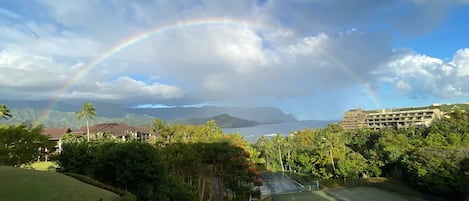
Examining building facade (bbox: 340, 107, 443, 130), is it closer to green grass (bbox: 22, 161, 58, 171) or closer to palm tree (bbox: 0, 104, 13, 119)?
green grass (bbox: 22, 161, 58, 171)

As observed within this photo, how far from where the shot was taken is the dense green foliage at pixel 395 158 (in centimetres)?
4006

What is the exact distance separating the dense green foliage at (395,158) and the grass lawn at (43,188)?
132ft

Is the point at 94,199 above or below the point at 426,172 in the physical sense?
above

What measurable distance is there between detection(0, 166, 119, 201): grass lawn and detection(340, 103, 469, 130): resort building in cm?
12448

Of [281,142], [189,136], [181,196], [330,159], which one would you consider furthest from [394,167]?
[181,196]

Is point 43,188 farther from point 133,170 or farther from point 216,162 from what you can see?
point 216,162

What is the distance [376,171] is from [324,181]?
364 inches

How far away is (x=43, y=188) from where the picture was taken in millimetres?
13711

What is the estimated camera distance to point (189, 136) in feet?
230

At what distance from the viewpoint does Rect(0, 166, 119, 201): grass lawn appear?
12.8 metres

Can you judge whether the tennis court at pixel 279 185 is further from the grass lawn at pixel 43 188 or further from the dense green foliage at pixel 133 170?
the grass lawn at pixel 43 188

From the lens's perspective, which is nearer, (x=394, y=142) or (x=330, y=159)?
(x=330, y=159)

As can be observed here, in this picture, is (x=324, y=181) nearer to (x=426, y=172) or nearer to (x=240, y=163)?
(x=426, y=172)

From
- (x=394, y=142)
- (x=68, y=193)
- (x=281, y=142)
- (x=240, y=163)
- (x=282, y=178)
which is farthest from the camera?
(x=281, y=142)
